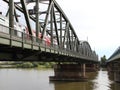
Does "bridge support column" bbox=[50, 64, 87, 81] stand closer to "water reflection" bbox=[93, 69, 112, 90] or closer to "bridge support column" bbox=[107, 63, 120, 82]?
"water reflection" bbox=[93, 69, 112, 90]

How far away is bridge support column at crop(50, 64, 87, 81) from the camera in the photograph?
266 feet

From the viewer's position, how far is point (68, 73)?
8494 centimetres

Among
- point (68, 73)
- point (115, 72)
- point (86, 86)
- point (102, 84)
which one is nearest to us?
point (86, 86)

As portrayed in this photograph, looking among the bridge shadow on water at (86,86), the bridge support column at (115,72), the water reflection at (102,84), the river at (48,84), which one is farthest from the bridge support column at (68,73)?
the bridge support column at (115,72)

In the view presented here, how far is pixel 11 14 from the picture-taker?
2283 cm

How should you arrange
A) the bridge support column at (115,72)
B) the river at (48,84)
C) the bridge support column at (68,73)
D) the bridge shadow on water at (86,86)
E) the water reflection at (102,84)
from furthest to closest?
the bridge support column at (68,73) → the bridge support column at (115,72) → the water reflection at (102,84) → the bridge shadow on water at (86,86) → the river at (48,84)

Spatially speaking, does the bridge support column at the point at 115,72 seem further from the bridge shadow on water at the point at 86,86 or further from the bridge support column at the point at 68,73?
Result: the bridge support column at the point at 68,73

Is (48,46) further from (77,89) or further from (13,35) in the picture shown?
(77,89)

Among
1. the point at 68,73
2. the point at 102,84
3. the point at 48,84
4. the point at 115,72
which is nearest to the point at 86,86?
the point at 102,84

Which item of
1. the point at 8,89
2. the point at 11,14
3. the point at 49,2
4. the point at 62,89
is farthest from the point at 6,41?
the point at 62,89

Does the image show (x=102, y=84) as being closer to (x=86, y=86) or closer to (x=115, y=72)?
(x=86, y=86)

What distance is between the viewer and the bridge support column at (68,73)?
266 feet

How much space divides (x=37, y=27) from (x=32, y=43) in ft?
22.0


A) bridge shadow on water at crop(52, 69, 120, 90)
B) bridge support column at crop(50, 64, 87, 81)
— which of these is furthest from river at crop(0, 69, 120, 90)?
bridge support column at crop(50, 64, 87, 81)
